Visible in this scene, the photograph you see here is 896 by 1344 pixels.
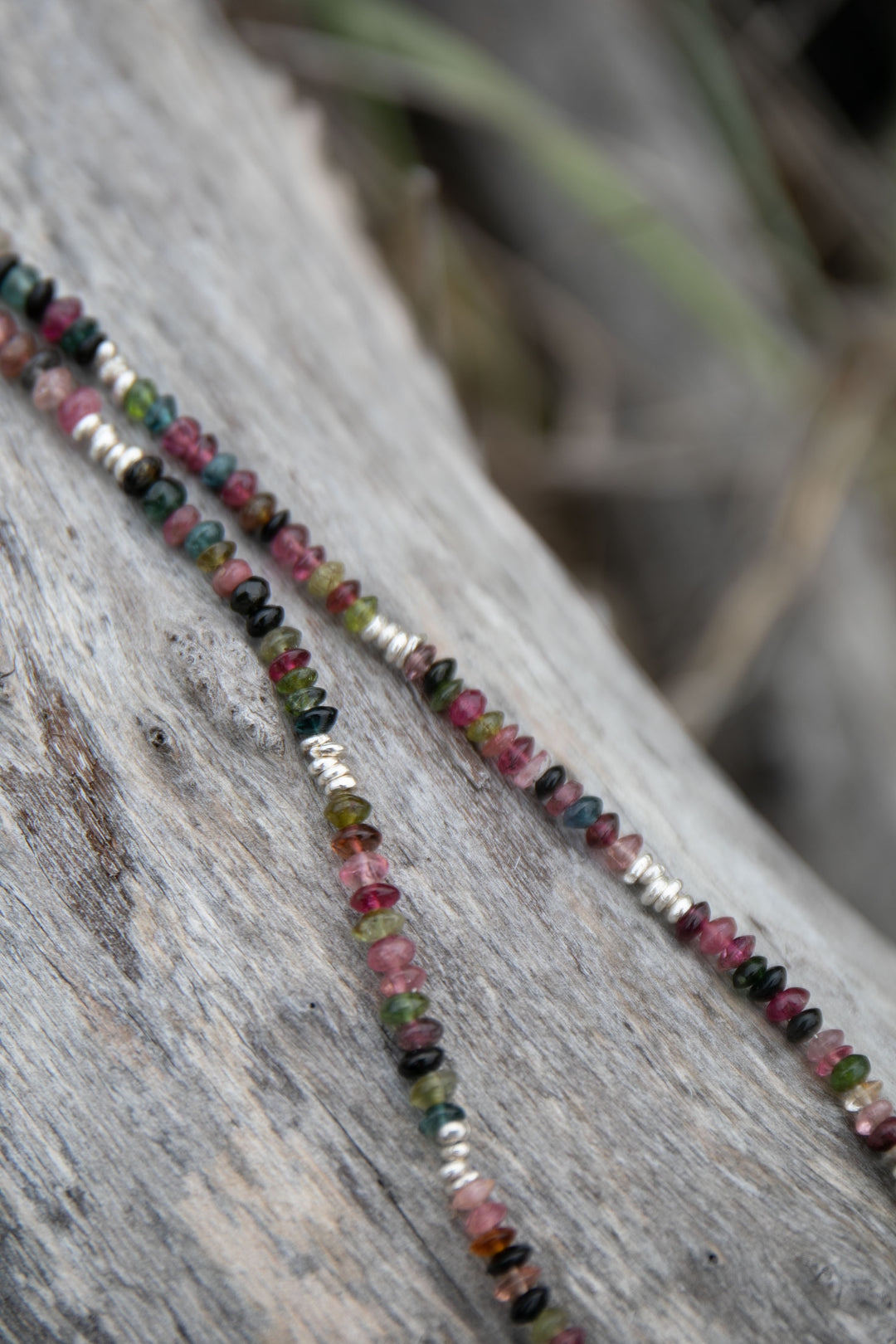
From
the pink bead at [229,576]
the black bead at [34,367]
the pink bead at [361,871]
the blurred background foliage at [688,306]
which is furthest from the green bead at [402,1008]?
the blurred background foliage at [688,306]

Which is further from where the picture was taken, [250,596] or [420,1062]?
[250,596]

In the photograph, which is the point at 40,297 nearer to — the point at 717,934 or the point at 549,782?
the point at 549,782

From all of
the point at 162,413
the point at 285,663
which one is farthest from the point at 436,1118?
the point at 162,413

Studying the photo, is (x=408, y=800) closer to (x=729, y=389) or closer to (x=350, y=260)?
(x=350, y=260)

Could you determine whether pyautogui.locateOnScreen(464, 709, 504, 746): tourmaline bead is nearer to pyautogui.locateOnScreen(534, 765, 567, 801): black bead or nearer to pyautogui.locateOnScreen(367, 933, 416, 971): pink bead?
pyautogui.locateOnScreen(534, 765, 567, 801): black bead

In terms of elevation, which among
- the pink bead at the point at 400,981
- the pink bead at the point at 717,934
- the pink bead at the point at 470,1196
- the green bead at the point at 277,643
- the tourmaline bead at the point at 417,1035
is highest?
the pink bead at the point at 717,934

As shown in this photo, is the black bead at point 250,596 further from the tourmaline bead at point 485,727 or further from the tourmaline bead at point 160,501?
the tourmaline bead at point 485,727

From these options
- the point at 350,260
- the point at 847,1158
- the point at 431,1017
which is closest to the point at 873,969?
the point at 847,1158
